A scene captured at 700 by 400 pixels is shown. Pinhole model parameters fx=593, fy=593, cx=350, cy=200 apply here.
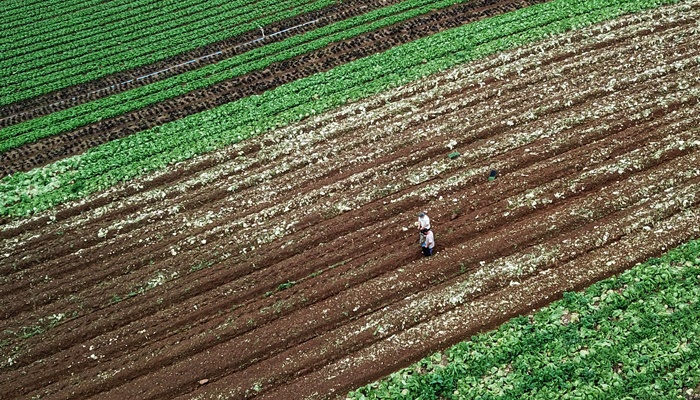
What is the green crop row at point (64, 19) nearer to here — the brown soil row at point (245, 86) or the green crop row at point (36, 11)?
the green crop row at point (36, 11)

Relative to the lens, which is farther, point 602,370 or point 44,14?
point 44,14

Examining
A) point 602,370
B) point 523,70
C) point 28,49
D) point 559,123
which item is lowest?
point 602,370

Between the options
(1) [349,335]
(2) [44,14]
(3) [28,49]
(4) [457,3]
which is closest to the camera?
(1) [349,335]

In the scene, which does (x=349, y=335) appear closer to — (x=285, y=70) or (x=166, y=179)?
(x=166, y=179)

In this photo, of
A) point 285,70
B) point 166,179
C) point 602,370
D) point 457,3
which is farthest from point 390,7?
point 602,370

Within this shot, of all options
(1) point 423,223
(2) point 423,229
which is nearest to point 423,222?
(1) point 423,223

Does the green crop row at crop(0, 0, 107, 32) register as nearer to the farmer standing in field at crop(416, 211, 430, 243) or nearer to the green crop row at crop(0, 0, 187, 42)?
the green crop row at crop(0, 0, 187, 42)
